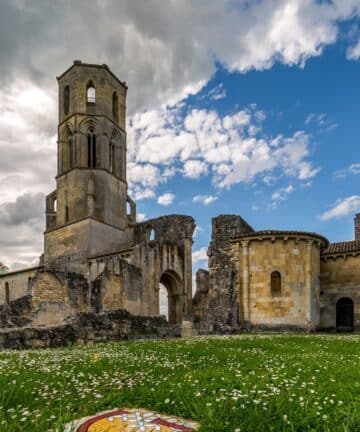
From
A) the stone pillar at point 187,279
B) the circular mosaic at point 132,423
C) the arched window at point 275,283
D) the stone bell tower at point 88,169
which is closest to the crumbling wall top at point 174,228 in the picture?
the stone pillar at point 187,279

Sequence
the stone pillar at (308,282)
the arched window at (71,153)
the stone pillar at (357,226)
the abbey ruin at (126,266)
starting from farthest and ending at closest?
the arched window at (71,153) → the stone pillar at (357,226) → the stone pillar at (308,282) → the abbey ruin at (126,266)

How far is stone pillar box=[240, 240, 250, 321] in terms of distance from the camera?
25.5 metres

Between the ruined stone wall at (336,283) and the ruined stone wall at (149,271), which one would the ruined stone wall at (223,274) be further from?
the ruined stone wall at (149,271)

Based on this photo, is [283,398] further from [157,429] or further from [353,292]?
[353,292]

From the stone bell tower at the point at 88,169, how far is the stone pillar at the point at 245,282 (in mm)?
20247

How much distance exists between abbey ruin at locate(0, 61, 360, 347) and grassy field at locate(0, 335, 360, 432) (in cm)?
720

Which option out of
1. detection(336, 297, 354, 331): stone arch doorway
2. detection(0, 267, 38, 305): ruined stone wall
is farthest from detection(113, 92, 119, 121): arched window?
detection(336, 297, 354, 331): stone arch doorway

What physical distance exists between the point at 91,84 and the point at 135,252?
23.4 m

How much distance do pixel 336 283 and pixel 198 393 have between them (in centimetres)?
2524

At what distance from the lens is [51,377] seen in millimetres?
6484

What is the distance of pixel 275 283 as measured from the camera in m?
25.9

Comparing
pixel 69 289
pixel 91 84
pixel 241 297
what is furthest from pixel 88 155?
pixel 241 297

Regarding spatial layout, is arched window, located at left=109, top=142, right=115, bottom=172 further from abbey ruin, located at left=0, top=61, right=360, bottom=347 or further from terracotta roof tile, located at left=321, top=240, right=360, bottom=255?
terracotta roof tile, located at left=321, top=240, right=360, bottom=255

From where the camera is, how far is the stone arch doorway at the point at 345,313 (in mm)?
27406
